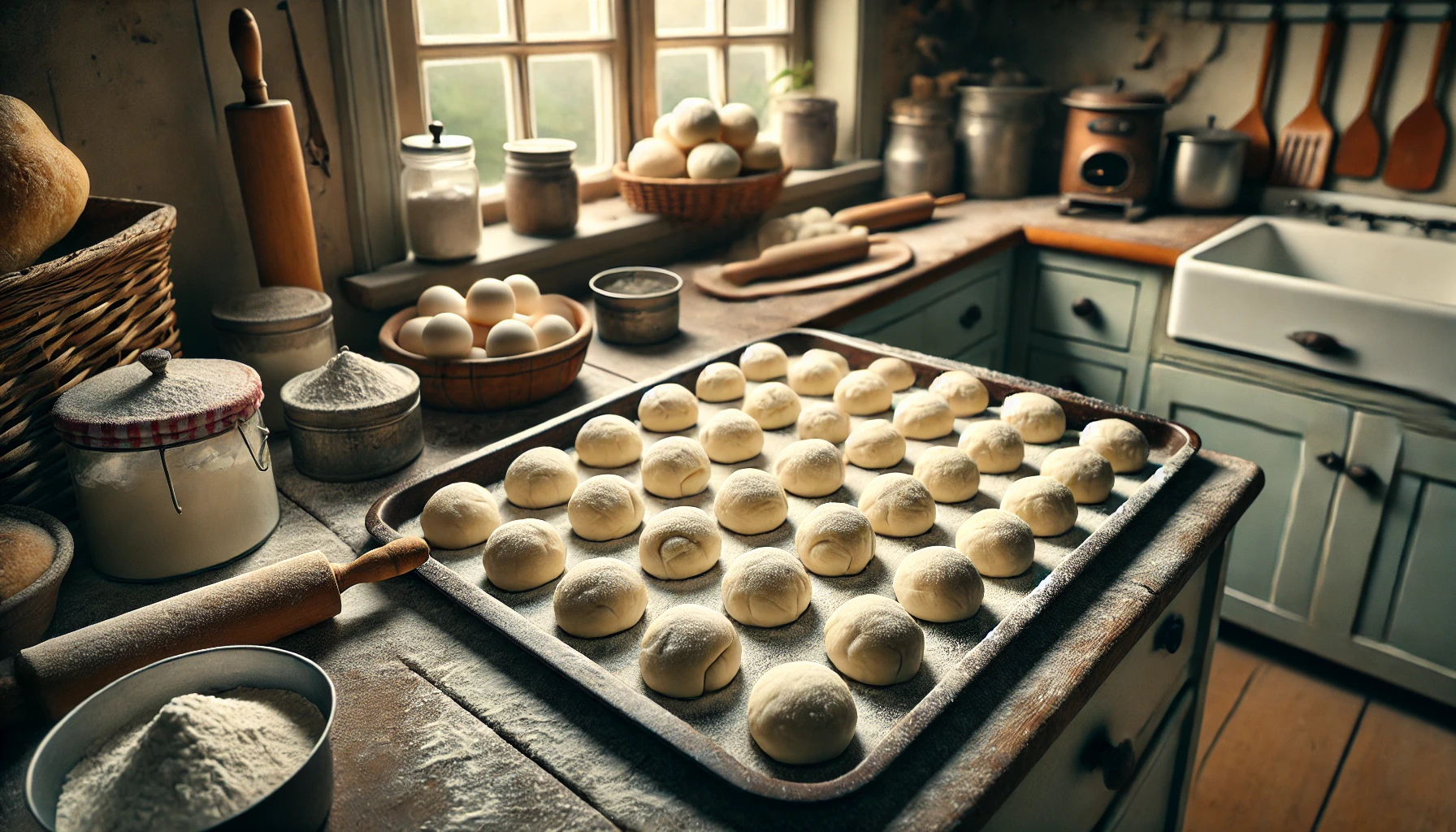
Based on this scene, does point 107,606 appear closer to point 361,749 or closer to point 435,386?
point 361,749

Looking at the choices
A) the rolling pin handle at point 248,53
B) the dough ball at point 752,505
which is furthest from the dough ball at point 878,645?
the rolling pin handle at point 248,53

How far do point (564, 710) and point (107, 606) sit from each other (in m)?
0.50

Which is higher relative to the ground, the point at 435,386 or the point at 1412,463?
the point at 435,386

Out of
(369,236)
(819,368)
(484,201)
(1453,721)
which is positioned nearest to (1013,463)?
(819,368)

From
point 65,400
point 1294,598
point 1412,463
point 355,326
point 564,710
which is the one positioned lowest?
point 1294,598

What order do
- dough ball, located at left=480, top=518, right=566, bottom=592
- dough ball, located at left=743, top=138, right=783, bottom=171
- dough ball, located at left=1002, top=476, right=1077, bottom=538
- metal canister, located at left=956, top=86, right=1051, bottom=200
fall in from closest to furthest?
1. dough ball, located at left=480, top=518, right=566, bottom=592
2. dough ball, located at left=1002, top=476, right=1077, bottom=538
3. dough ball, located at left=743, top=138, right=783, bottom=171
4. metal canister, located at left=956, top=86, right=1051, bottom=200

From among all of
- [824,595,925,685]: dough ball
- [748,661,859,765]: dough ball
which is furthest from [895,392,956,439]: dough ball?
[748,661,859,765]: dough ball

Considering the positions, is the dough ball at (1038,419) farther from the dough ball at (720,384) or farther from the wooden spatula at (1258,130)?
the wooden spatula at (1258,130)

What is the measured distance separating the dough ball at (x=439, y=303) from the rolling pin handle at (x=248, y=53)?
357 mm

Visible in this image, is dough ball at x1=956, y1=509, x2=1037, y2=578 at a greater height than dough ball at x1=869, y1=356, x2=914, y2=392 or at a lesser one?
lesser

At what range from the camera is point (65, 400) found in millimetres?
880

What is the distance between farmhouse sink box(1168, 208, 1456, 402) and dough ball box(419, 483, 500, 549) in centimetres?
176

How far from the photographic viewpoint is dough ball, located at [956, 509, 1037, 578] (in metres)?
1.00

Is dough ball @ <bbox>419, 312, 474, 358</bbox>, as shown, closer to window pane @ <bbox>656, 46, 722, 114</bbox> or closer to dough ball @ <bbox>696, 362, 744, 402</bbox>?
dough ball @ <bbox>696, 362, 744, 402</bbox>
